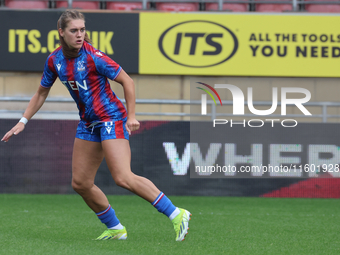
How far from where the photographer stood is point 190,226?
15.7 ft

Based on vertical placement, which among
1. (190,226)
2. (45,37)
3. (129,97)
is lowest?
(190,226)

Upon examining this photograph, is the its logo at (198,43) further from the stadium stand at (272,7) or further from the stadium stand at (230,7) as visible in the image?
the stadium stand at (272,7)

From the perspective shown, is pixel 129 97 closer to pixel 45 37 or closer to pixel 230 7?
pixel 45 37

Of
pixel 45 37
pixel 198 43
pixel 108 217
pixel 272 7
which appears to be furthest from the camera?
pixel 272 7

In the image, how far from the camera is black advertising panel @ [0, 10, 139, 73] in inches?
366

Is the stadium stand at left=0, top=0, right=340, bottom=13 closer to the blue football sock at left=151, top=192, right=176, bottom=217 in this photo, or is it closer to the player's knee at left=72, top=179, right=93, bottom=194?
the player's knee at left=72, top=179, right=93, bottom=194

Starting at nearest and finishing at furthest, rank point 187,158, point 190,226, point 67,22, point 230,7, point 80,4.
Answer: point 67,22, point 190,226, point 187,158, point 80,4, point 230,7

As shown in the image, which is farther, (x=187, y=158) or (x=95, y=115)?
(x=187, y=158)

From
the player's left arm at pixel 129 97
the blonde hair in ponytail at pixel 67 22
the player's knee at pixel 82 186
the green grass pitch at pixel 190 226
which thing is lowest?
the green grass pitch at pixel 190 226

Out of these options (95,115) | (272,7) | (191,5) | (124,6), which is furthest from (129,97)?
(272,7)

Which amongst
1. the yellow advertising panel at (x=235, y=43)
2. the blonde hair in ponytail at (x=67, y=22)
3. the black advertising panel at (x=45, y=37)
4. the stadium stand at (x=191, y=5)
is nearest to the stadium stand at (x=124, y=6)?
the stadium stand at (x=191, y=5)

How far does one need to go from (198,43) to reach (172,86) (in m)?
0.96

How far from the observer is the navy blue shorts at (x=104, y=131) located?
3.64 meters

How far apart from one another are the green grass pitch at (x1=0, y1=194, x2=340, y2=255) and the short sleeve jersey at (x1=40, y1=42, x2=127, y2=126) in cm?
95
